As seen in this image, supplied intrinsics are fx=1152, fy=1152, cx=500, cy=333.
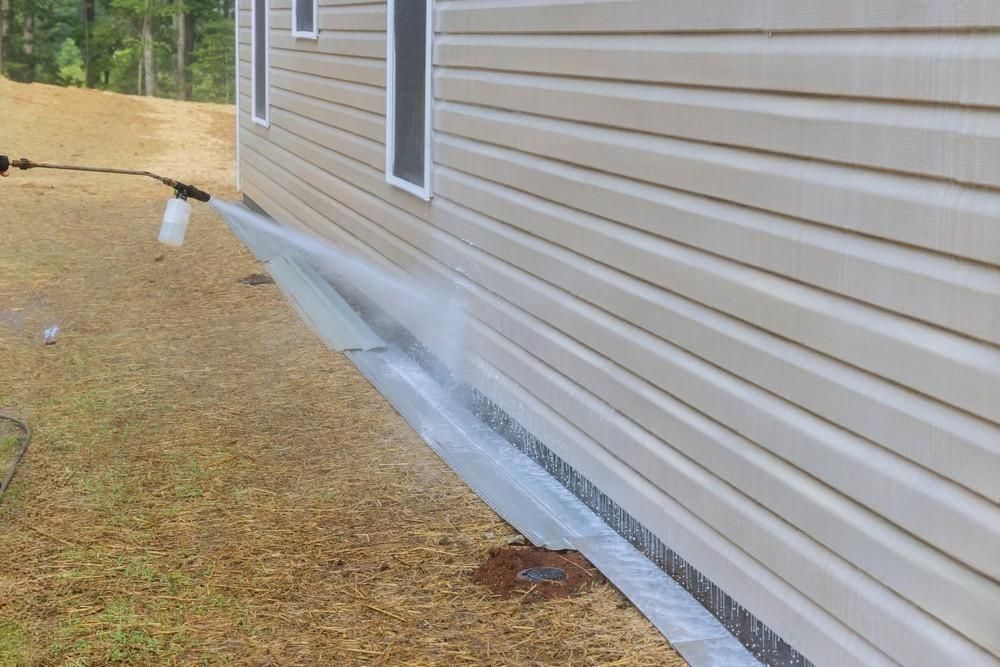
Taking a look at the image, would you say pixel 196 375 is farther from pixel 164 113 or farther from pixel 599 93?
pixel 164 113

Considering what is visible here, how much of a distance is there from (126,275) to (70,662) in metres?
6.48

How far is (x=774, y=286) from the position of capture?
3.13 m

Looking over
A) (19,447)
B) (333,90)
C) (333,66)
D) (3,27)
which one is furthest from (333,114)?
(3,27)

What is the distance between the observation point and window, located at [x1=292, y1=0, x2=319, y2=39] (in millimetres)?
8809

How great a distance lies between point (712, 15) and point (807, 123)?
0.63 meters

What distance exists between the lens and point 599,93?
417cm

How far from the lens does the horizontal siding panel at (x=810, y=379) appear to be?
8.07ft

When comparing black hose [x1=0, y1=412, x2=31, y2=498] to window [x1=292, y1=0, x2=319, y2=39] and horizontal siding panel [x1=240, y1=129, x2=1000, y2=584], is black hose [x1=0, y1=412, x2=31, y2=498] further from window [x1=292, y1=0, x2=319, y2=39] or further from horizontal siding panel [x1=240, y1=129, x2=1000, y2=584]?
window [x1=292, y1=0, x2=319, y2=39]

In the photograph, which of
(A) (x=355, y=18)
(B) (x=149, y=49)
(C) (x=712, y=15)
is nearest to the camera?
(C) (x=712, y=15)

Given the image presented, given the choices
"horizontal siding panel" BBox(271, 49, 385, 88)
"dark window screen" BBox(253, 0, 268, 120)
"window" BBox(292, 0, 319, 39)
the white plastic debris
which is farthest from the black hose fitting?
"dark window screen" BBox(253, 0, 268, 120)

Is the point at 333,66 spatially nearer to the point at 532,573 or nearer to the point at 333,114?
the point at 333,114

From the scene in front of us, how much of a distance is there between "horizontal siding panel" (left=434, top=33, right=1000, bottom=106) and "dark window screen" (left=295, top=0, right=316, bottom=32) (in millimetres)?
4885

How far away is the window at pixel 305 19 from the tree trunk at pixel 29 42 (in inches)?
1077

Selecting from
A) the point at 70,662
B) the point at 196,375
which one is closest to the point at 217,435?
the point at 196,375
